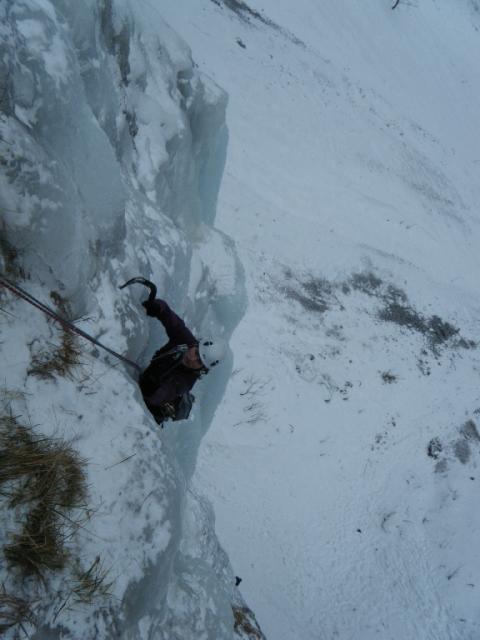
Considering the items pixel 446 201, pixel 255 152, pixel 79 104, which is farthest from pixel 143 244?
pixel 446 201

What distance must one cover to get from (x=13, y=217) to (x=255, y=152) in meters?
12.5

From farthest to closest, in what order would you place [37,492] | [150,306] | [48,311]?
[150,306], [48,311], [37,492]

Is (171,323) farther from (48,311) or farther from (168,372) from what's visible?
(48,311)

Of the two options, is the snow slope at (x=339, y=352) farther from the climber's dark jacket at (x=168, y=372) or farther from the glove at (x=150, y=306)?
the glove at (x=150, y=306)

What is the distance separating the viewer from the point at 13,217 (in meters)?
3.33

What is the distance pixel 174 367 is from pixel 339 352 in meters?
8.08

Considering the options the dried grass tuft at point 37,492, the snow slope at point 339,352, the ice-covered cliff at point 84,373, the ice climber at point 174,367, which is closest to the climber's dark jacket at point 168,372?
the ice climber at point 174,367

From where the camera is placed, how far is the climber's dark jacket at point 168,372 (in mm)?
4527

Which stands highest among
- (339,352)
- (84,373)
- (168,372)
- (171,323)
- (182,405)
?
(84,373)

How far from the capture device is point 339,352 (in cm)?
1191

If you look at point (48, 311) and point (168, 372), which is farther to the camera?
point (168, 372)

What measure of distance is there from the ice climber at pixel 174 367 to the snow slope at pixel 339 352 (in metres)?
4.42

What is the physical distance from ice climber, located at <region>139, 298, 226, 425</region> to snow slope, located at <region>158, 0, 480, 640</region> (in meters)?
4.42

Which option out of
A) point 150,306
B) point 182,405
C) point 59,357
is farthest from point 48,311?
point 182,405
